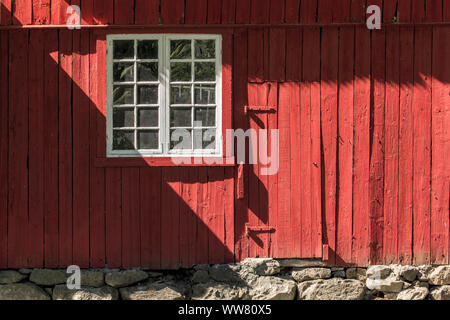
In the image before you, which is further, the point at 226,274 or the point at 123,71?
the point at 123,71

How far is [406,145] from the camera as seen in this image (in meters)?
7.80

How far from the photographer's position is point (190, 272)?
25.7ft

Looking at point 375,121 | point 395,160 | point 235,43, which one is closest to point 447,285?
point 395,160

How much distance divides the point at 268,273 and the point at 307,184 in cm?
114

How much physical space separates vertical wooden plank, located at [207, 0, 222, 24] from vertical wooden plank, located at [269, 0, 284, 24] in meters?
0.60

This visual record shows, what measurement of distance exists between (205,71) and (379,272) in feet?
10.2

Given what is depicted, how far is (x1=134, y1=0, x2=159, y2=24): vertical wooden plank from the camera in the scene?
7.70m

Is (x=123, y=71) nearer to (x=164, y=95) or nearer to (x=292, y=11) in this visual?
(x=164, y=95)

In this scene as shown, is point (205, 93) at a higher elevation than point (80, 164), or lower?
higher

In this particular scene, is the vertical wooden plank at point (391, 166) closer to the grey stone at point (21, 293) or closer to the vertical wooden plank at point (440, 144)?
the vertical wooden plank at point (440, 144)

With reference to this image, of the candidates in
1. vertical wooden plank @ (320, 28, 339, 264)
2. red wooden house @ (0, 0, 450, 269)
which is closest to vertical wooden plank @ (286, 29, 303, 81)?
red wooden house @ (0, 0, 450, 269)

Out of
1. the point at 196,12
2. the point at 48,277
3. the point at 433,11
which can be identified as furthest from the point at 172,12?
the point at 48,277

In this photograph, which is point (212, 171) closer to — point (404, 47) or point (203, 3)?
point (203, 3)

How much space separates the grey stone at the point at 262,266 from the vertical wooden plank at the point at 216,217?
309mm
